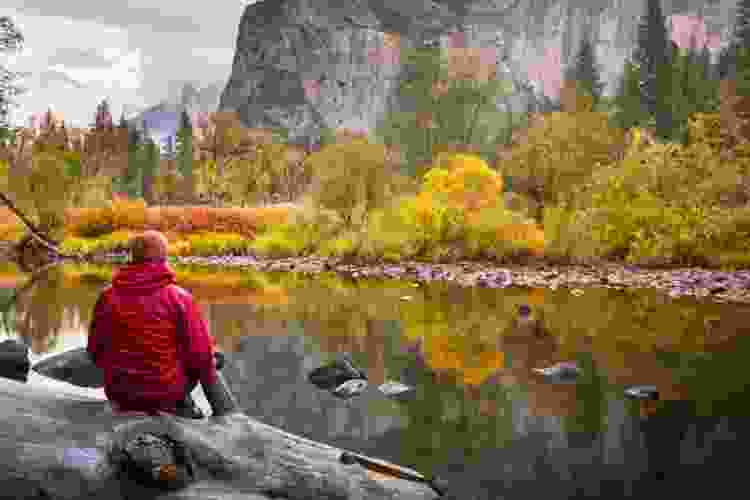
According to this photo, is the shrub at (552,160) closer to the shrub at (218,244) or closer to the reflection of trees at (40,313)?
the shrub at (218,244)

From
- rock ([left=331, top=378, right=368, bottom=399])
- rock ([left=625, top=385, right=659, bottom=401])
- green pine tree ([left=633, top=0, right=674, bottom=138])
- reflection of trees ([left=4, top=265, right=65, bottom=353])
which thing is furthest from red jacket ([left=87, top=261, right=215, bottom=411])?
green pine tree ([left=633, top=0, right=674, bottom=138])

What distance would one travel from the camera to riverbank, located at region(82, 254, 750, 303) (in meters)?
19.7

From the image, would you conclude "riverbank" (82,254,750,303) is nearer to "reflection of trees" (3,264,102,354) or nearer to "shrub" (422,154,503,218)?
"shrub" (422,154,503,218)

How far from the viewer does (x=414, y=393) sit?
30.3ft

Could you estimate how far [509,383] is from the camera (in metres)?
9.66

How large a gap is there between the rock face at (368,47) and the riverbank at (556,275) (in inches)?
3340

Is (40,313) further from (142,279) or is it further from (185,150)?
(185,150)

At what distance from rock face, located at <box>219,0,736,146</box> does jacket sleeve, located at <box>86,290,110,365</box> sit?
10941cm

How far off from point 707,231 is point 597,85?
136 ft

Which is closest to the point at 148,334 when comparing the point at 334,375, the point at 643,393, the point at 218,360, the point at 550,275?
the point at 218,360

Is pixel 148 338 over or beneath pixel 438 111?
beneath

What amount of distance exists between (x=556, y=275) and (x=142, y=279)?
21703 mm

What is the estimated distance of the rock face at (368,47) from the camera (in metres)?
114

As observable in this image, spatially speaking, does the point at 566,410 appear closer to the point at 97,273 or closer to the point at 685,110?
the point at 97,273
